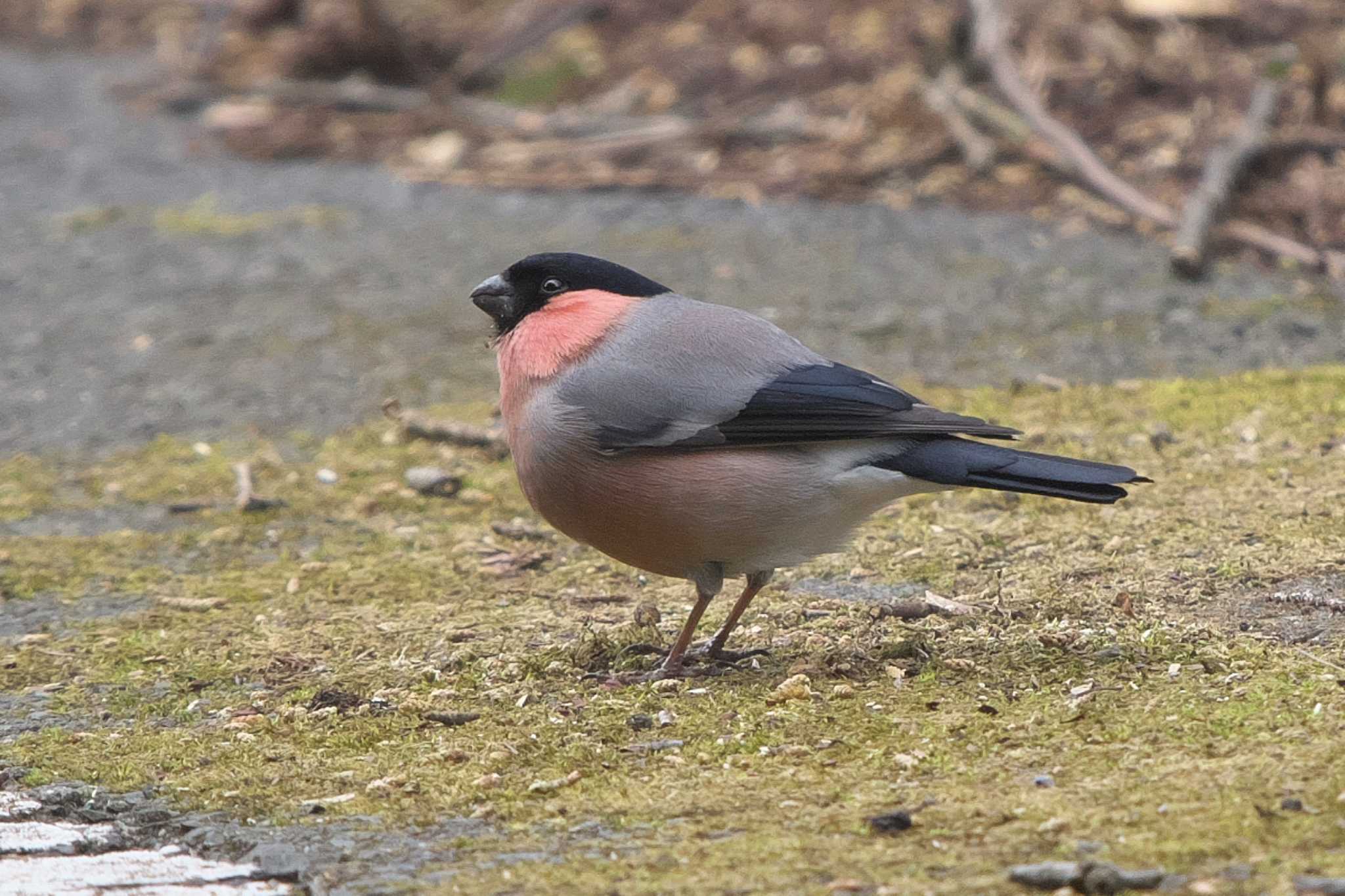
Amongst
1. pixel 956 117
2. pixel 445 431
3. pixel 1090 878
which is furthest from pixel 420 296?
pixel 1090 878

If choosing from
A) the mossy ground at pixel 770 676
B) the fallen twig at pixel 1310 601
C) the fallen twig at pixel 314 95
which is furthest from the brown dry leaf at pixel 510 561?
the fallen twig at pixel 314 95

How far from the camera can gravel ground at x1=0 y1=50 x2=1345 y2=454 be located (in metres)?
6.67

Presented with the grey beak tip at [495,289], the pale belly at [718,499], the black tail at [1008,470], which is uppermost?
the grey beak tip at [495,289]

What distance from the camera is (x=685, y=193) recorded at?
903 cm

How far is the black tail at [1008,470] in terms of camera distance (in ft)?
12.4

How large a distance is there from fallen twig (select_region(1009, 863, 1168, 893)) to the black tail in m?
1.22

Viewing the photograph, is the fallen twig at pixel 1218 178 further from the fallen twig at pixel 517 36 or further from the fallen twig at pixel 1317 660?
the fallen twig at pixel 517 36

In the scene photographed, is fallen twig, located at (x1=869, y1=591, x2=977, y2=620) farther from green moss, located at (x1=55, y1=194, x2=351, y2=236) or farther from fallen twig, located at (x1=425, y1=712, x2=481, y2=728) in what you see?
green moss, located at (x1=55, y1=194, x2=351, y2=236)

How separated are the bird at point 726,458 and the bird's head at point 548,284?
→ 34 cm

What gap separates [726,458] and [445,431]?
90.4 inches

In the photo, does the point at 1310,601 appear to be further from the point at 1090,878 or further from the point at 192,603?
the point at 192,603

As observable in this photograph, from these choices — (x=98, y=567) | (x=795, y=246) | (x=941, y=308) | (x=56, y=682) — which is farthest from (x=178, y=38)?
(x=56, y=682)

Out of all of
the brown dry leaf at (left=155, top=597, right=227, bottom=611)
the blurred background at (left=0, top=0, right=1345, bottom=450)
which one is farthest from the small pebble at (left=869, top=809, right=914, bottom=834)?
the blurred background at (left=0, top=0, right=1345, bottom=450)

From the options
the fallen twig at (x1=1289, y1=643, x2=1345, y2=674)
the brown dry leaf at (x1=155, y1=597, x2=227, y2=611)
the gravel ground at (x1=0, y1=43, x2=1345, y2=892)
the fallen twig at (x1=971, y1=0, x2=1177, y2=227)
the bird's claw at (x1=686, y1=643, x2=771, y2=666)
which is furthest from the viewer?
the fallen twig at (x1=971, y1=0, x2=1177, y2=227)
